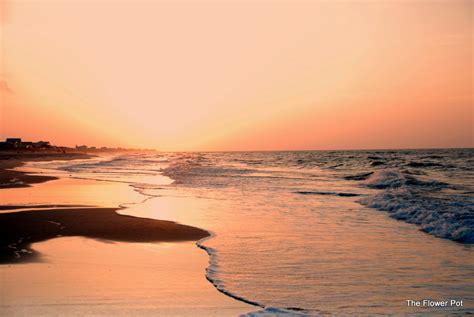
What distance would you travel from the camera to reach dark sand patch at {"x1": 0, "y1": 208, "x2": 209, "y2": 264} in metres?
9.85

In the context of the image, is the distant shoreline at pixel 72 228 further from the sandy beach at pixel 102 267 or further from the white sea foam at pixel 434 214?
the white sea foam at pixel 434 214

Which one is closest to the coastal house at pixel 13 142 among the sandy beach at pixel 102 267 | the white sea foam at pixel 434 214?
the sandy beach at pixel 102 267

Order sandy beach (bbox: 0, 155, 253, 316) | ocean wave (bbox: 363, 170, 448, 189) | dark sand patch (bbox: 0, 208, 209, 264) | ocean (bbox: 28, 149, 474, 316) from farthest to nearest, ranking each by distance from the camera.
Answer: ocean wave (bbox: 363, 170, 448, 189), dark sand patch (bbox: 0, 208, 209, 264), ocean (bbox: 28, 149, 474, 316), sandy beach (bbox: 0, 155, 253, 316)

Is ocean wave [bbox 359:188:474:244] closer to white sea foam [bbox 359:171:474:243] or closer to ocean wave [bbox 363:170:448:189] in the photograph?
white sea foam [bbox 359:171:474:243]

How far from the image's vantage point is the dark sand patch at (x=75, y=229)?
985 centimetres

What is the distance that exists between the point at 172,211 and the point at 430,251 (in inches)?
352

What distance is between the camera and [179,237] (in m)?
11.2

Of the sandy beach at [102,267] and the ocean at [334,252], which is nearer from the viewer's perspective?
the sandy beach at [102,267]

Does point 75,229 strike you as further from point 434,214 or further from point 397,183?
point 397,183

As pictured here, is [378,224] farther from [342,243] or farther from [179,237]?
[179,237]

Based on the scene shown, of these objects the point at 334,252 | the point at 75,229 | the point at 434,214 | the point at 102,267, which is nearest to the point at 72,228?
the point at 75,229

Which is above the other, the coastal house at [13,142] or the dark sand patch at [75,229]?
the coastal house at [13,142]

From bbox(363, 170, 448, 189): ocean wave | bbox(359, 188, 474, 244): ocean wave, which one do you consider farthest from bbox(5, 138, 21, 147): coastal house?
bbox(359, 188, 474, 244): ocean wave

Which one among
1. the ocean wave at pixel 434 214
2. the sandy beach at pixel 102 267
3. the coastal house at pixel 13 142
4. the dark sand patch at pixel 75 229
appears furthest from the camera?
the coastal house at pixel 13 142
